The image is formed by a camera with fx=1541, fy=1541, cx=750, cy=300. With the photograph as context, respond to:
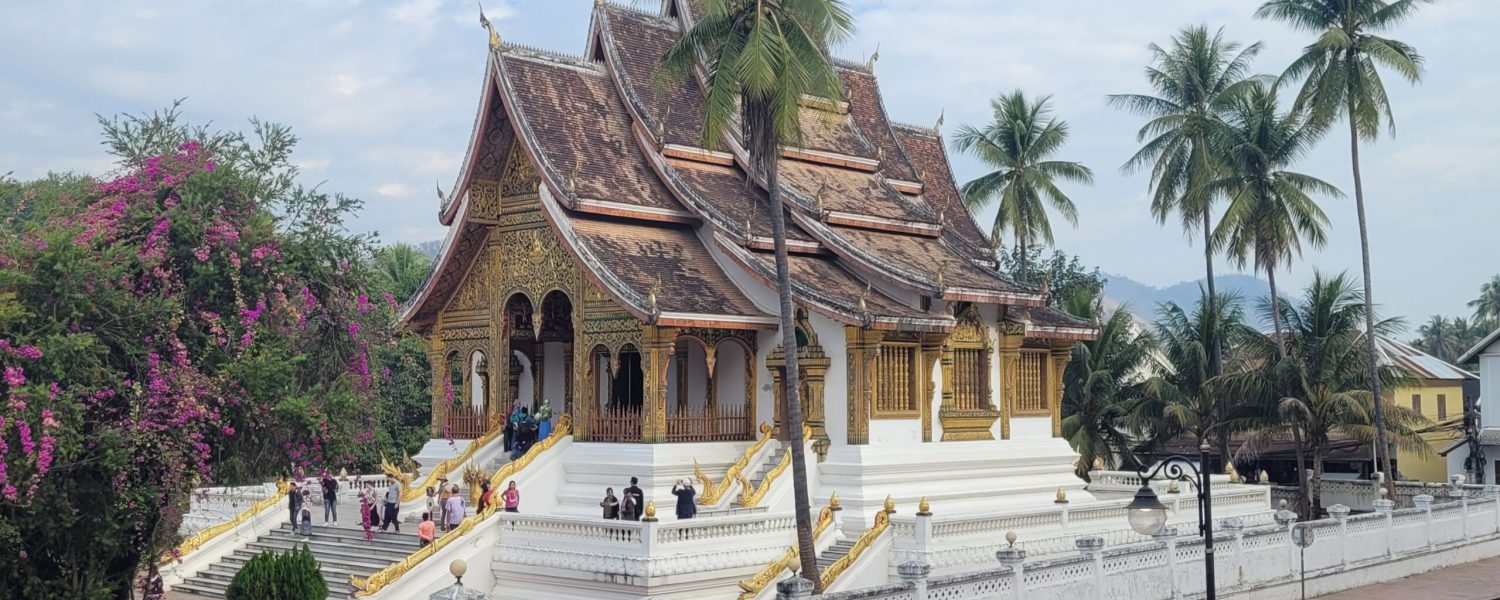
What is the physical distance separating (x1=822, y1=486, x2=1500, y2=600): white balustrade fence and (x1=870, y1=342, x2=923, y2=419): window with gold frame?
3.14 m

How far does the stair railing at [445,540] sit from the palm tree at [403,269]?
2429 cm

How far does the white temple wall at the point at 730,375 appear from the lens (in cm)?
2459

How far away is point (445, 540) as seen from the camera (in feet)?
65.0

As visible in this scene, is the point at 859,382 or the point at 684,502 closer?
the point at 684,502

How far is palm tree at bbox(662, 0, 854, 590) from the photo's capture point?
1847 cm

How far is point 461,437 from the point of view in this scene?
25828 millimetres

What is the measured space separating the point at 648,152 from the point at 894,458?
677 cm

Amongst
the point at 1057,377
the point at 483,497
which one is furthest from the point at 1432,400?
the point at 483,497

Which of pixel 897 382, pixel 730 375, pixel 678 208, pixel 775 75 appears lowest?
pixel 897 382

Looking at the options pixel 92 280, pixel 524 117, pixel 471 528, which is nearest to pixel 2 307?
pixel 92 280

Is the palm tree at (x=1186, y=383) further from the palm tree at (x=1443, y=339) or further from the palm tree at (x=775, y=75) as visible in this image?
the palm tree at (x=1443, y=339)

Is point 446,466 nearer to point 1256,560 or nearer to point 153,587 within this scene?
point 153,587

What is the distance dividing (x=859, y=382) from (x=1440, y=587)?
10.2 m

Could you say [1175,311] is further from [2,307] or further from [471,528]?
[2,307]
